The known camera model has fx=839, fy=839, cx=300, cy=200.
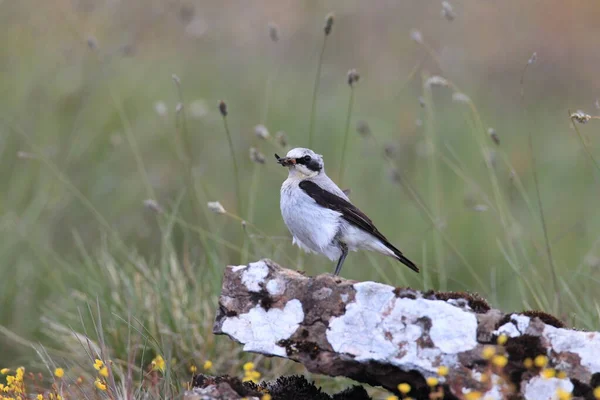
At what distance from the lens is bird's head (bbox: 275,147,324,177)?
205 inches

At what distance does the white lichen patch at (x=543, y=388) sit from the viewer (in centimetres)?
331

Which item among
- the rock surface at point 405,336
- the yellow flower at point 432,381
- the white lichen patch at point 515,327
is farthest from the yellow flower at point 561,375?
the yellow flower at point 432,381

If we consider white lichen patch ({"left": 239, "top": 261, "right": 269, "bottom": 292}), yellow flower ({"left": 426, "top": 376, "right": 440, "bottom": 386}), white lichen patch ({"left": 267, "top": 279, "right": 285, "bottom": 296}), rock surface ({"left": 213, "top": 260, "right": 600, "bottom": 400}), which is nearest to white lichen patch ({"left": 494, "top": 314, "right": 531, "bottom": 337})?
rock surface ({"left": 213, "top": 260, "right": 600, "bottom": 400})

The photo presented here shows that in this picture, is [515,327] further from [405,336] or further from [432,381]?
[432,381]

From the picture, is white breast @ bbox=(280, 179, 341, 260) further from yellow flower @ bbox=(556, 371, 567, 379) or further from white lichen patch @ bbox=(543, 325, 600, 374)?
yellow flower @ bbox=(556, 371, 567, 379)

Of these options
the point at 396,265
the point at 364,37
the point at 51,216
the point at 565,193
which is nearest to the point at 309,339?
the point at 396,265

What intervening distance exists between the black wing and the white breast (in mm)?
29

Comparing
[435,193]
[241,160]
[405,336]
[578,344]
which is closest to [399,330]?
[405,336]

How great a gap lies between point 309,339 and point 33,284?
14.3ft

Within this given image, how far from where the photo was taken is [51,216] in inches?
310

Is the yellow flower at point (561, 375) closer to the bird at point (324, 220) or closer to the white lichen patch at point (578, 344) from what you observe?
the white lichen patch at point (578, 344)

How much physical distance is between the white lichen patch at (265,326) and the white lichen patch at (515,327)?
2.83 feet

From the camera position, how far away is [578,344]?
3389mm

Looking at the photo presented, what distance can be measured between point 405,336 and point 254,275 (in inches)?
31.0
